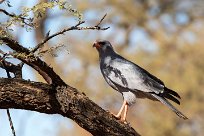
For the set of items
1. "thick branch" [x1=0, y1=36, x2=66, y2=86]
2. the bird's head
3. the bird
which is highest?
the bird's head

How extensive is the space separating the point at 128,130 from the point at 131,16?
16.0 meters

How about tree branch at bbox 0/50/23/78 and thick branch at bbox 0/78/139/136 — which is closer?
thick branch at bbox 0/78/139/136

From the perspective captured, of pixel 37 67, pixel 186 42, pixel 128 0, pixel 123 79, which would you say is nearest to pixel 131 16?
pixel 128 0

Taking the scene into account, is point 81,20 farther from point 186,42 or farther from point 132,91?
point 186,42

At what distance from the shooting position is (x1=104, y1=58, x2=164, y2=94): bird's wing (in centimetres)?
577

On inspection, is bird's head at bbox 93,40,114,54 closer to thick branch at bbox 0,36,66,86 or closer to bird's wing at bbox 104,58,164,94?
bird's wing at bbox 104,58,164,94

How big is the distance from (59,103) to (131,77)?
1467 millimetres

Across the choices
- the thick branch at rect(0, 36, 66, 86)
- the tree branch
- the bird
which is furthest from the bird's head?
the thick branch at rect(0, 36, 66, 86)

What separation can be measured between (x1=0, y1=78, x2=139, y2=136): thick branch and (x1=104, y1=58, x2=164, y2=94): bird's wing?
3.32ft

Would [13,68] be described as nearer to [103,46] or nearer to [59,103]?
[59,103]

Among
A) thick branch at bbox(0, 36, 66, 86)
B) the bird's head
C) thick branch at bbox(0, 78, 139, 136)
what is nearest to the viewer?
thick branch at bbox(0, 36, 66, 86)

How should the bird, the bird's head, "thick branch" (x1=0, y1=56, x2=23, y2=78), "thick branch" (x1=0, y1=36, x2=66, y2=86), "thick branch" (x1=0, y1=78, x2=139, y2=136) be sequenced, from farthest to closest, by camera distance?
the bird's head → the bird → "thick branch" (x1=0, y1=56, x2=23, y2=78) → "thick branch" (x1=0, y1=78, x2=139, y2=136) → "thick branch" (x1=0, y1=36, x2=66, y2=86)

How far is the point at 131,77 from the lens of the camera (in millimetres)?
5891

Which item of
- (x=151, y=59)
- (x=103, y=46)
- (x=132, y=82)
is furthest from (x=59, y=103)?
(x=151, y=59)
